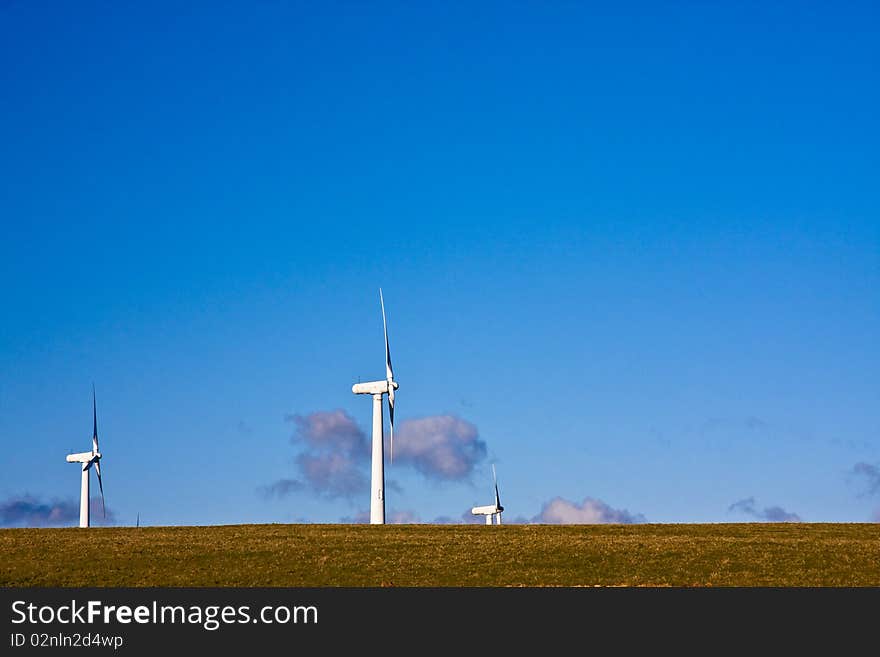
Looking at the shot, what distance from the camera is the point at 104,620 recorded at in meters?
35.2

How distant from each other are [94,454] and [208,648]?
82243 mm

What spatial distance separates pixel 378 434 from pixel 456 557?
3255 cm

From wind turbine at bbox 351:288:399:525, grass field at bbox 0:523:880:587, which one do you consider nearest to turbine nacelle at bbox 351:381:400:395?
wind turbine at bbox 351:288:399:525

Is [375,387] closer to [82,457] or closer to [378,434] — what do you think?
[378,434]

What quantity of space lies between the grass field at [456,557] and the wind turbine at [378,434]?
1303cm

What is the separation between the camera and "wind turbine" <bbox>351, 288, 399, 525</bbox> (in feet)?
260

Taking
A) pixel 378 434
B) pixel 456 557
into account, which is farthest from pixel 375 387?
pixel 456 557

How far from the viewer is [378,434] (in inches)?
3337

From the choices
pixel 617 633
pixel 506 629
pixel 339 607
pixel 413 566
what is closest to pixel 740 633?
pixel 617 633

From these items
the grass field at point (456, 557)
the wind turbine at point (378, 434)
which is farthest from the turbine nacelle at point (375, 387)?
the grass field at point (456, 557)

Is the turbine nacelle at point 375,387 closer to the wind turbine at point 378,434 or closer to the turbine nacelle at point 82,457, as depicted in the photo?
the wind turbine at point 378,434

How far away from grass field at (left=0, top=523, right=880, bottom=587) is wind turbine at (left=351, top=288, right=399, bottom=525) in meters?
13.0

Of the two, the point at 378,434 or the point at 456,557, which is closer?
the point at 456,557

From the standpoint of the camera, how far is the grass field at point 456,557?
47.7 metres
